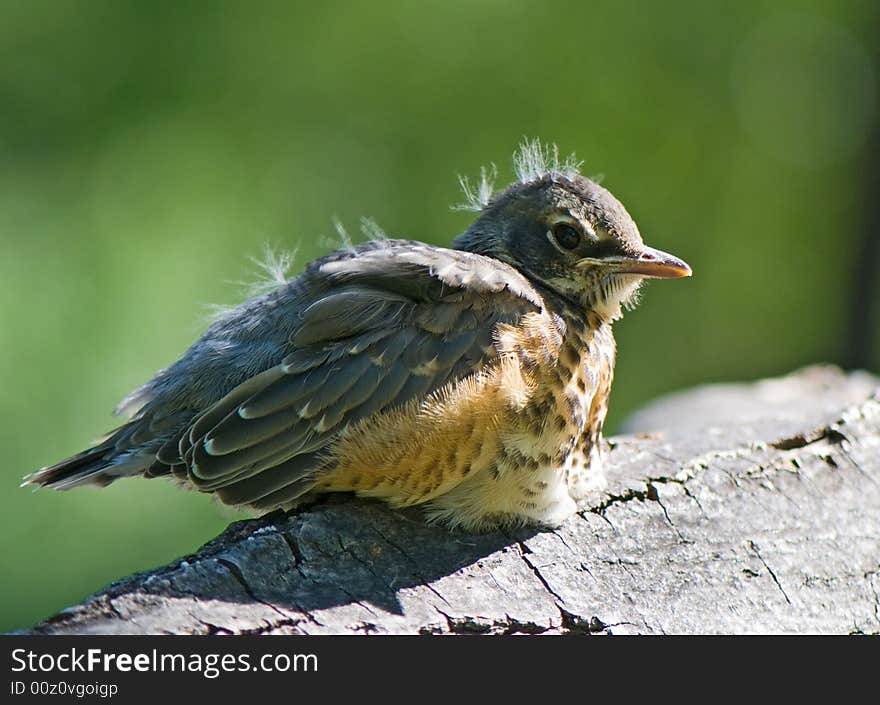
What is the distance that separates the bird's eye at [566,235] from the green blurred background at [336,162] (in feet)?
9.13

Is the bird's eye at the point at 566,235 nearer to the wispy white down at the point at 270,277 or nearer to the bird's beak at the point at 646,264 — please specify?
the bird's beak at the point at 646,264

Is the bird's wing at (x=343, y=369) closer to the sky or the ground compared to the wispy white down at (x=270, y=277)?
closer to the ground

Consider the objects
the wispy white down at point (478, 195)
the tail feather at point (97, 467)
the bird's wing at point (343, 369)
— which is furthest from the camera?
the wispy white down at point (478, 195)

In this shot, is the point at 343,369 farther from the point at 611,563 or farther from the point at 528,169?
the point at 528,169

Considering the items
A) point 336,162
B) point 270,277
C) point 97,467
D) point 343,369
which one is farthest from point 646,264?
point 336,162

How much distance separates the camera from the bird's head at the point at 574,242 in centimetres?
344

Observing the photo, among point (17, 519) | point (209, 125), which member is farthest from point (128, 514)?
point (209, 125)

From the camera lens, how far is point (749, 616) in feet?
9.31

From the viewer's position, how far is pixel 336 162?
7.20 m

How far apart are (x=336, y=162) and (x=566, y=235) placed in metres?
4.01

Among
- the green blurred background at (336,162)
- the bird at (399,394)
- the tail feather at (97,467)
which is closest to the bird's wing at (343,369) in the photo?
the bird at (399,394)

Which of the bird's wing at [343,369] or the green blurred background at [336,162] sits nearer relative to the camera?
the bird's wing at [343,369]

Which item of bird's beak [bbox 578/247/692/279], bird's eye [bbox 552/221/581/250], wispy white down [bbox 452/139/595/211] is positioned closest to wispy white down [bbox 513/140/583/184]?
wispy white down [bbox 452/139/595/211]

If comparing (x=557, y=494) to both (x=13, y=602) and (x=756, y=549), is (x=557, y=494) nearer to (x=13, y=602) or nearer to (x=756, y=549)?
(x=756, y=549)
